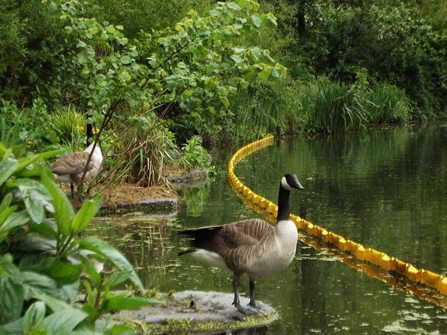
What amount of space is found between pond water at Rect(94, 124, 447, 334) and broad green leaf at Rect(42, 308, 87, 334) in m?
4.07

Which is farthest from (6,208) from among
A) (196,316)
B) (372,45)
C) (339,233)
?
→ (372,45)

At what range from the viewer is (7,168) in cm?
230

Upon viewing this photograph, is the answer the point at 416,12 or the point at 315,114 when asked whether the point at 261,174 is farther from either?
the point at 416,12

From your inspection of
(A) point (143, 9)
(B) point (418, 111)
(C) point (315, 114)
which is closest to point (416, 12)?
(B) point (418, 111)

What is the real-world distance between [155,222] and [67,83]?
6989mm

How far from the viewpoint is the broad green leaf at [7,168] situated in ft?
7.43

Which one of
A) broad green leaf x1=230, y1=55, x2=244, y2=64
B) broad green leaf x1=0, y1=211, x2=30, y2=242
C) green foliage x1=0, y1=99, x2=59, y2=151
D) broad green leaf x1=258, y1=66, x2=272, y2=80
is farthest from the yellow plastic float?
broad green leaf x1=0, y1=211, x2=30, y2=242

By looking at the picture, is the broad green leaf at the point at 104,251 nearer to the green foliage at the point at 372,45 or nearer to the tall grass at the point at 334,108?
the tall grass at the point at 334,108

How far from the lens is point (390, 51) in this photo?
4088cm

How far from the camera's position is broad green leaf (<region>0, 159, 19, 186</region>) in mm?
2266

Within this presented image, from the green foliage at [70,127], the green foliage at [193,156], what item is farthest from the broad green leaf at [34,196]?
the green foliage at [193,156]

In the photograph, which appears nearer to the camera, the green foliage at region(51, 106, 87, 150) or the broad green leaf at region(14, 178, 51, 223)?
the broad green leaf at region(14, 178, 51, 223)

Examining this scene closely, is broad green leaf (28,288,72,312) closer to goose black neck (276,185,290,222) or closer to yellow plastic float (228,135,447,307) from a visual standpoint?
goose black neck (276,185,290,222)

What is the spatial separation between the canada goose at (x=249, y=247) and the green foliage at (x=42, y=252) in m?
3.69
